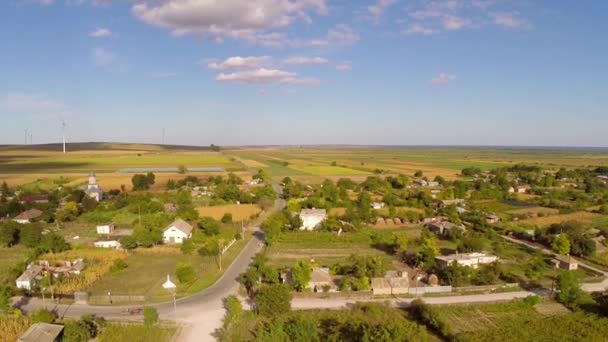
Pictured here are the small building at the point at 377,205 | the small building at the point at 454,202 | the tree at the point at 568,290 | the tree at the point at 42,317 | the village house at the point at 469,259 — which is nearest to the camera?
the tree at the point at 42,317

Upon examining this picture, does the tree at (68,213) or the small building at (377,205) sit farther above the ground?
the small building at (377,205)

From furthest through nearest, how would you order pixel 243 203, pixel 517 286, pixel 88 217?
1. pixel 243 203
2. pixel 88 217
3. pixel 517 286

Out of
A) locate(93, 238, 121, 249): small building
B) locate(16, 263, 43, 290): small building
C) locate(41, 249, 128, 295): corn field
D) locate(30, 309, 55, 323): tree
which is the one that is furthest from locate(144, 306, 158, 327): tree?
locate(93, 238, 121, 249): small building

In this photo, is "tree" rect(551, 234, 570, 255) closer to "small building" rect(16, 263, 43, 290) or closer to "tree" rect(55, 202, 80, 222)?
"small building" rect(16, 263, 43, 290)

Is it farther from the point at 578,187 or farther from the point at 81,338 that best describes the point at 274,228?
the point at 578,187

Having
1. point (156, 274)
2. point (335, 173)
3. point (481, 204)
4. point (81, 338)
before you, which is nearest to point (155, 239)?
point (156, 274)

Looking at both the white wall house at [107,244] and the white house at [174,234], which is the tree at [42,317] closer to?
the white wall house at [107,244]

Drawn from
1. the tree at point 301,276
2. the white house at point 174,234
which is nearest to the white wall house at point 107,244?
the white house at point 174,234
